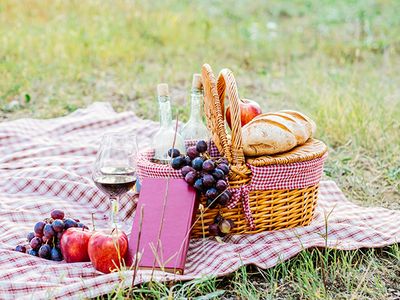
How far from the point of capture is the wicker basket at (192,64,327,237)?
9.61ft

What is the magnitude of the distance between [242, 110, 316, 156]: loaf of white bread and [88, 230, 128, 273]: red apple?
0.68 meters

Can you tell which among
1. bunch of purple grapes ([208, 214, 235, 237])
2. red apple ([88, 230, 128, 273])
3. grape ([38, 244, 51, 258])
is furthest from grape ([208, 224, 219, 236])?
grape ([38, 244, 51, 258])

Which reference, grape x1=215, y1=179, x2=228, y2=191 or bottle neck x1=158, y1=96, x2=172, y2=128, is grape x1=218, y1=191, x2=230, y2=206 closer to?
grape x1=215, y1=179, x2=228, y2=191

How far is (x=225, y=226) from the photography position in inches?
117

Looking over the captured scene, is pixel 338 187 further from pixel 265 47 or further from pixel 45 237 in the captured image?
pixel 265 47

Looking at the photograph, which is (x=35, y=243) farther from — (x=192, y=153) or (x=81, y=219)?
(x=192, y=153)

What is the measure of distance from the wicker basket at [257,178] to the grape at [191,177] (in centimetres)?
12

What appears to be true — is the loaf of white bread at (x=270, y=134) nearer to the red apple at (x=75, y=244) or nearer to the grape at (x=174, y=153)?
the grape at (x=174, y=153)

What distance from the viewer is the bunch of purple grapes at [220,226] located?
2.96 metres

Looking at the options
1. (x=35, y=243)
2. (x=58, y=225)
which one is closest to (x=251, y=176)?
(x=58, y=225)

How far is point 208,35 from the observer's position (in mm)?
7230

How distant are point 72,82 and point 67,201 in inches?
105

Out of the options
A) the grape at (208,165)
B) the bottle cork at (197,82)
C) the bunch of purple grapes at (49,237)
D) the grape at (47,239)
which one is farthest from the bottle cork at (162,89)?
the grape at (47,239)

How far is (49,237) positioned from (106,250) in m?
0.30
